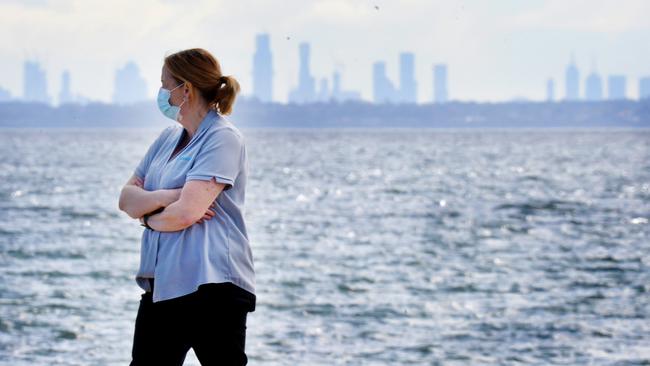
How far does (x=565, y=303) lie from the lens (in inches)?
687

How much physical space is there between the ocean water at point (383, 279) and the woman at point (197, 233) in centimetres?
860

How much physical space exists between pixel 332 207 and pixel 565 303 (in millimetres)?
22283

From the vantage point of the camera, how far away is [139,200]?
13.0 feet

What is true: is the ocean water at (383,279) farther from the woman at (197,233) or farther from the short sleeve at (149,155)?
the woman at (197,233)

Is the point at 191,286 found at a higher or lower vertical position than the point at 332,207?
higher

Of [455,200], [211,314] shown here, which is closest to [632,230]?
[455,200]

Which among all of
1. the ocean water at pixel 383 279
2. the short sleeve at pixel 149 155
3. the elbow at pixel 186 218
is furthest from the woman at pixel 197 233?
the ocean water at pixel 383 279

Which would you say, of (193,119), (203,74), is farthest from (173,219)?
(203,74)

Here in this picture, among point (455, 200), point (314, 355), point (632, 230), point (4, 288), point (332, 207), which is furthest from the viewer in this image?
point (455, 200)

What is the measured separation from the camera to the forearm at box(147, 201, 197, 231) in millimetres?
3795

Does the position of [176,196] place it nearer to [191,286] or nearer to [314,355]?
[191,286]

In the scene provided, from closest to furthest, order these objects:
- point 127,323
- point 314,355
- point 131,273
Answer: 1. point 314,355
2. point 127,323
3. point 131,273

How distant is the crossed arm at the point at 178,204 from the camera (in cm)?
379

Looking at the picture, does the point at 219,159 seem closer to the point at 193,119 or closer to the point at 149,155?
the point at 193,119
